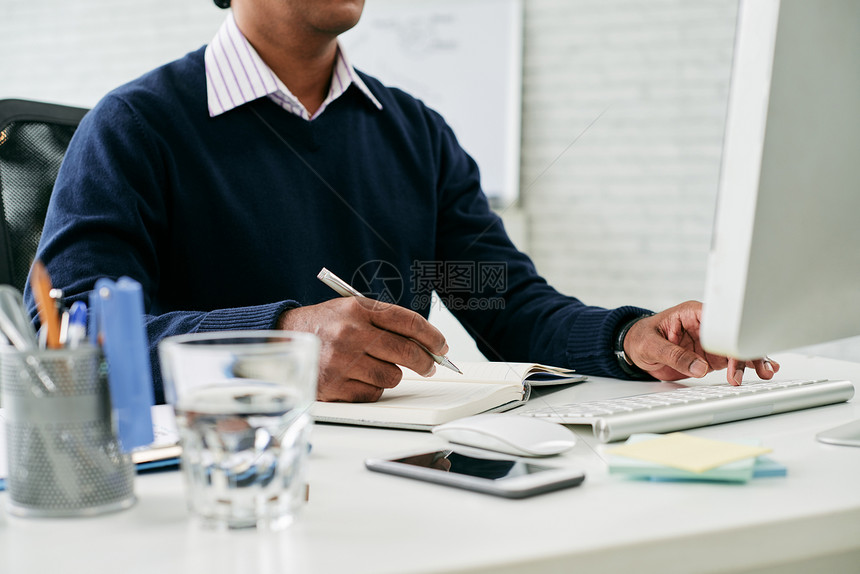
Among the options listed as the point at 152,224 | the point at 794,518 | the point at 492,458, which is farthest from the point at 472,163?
the point at 794,518

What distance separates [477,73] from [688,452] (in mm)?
2693

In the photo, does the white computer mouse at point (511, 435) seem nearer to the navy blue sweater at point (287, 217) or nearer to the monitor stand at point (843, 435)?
the monitor stand at point (843, 435)

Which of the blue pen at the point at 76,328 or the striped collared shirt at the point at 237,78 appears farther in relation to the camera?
the striped collared shirt at the point at 237,78

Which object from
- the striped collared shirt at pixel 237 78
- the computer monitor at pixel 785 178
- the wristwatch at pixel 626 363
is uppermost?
the striped collared shirt at pixel 237 78

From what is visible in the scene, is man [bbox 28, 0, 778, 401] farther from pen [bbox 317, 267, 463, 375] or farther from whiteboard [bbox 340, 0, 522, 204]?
whiteboard [bbox 340, 0, 522, 204]

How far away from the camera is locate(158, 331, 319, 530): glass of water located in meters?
0.42

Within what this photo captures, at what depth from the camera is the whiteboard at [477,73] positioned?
304 centimetres

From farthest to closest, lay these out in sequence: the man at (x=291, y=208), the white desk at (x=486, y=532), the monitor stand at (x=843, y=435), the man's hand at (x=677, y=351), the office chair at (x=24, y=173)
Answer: the office chair at (x=24, y=173) → the man at (x=291, y=208) → the man's hand at (x=677, y=351) → the monitor stand at (x=843, y=435) → the white desk at (x=486, y=532)

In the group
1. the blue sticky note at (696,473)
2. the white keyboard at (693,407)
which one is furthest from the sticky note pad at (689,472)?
the white keyboard at (693,407)

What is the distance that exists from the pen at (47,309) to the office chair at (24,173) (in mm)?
770

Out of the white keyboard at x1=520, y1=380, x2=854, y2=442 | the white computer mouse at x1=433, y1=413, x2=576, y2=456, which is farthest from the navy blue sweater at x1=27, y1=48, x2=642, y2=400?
the white computer mouse at x1=433, y1=413, x2=576, y2=456

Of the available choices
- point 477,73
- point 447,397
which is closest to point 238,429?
point 447,397

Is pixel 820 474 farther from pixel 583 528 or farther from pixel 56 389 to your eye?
pixel 56 389

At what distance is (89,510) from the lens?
1.43ft
